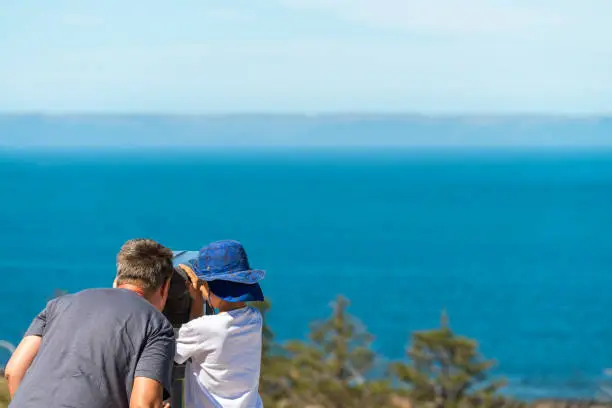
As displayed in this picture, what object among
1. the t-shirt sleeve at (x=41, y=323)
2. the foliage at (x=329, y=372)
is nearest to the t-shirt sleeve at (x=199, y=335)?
the t-shirt sleeve at (x=41, y=323)

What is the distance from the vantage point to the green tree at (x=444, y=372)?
11.7 metres

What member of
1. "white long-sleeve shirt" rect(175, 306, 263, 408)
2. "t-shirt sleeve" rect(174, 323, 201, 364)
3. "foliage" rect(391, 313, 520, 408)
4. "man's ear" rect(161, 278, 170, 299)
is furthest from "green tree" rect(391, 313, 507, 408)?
"man's ear" rect(161, 278, 170, 299)

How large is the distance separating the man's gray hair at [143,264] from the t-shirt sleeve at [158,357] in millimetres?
159

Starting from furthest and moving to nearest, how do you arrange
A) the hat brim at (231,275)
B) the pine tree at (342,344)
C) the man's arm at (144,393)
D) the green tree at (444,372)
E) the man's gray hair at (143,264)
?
the green tree at (444,372)
the pine tree at (342,344)
the hat brim at (231,275)
the man's gray hair at (143,264)
the man's arm at (144,393)

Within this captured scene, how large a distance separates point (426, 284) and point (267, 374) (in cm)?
6658

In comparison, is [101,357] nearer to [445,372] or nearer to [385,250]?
[445,372]

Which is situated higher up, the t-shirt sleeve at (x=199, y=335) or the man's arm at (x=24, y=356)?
the t-shirt sleeve at (x=199, y=335)

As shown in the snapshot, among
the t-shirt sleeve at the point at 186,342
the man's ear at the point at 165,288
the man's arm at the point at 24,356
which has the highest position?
the man's ear at the point at 165,288

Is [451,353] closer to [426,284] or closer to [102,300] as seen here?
[102,300]

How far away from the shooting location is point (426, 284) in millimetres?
76375

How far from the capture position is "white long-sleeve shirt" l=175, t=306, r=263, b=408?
2.93 metres

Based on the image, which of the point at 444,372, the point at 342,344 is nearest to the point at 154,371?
the point at 342,344

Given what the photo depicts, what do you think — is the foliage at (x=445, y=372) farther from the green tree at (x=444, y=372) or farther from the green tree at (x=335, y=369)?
the green tree at (x=335, y=369)

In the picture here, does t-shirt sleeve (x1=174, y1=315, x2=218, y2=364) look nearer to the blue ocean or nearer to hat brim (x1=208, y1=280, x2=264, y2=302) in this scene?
hat brim (x1=208, y1=280, x2=264, y2=302)
